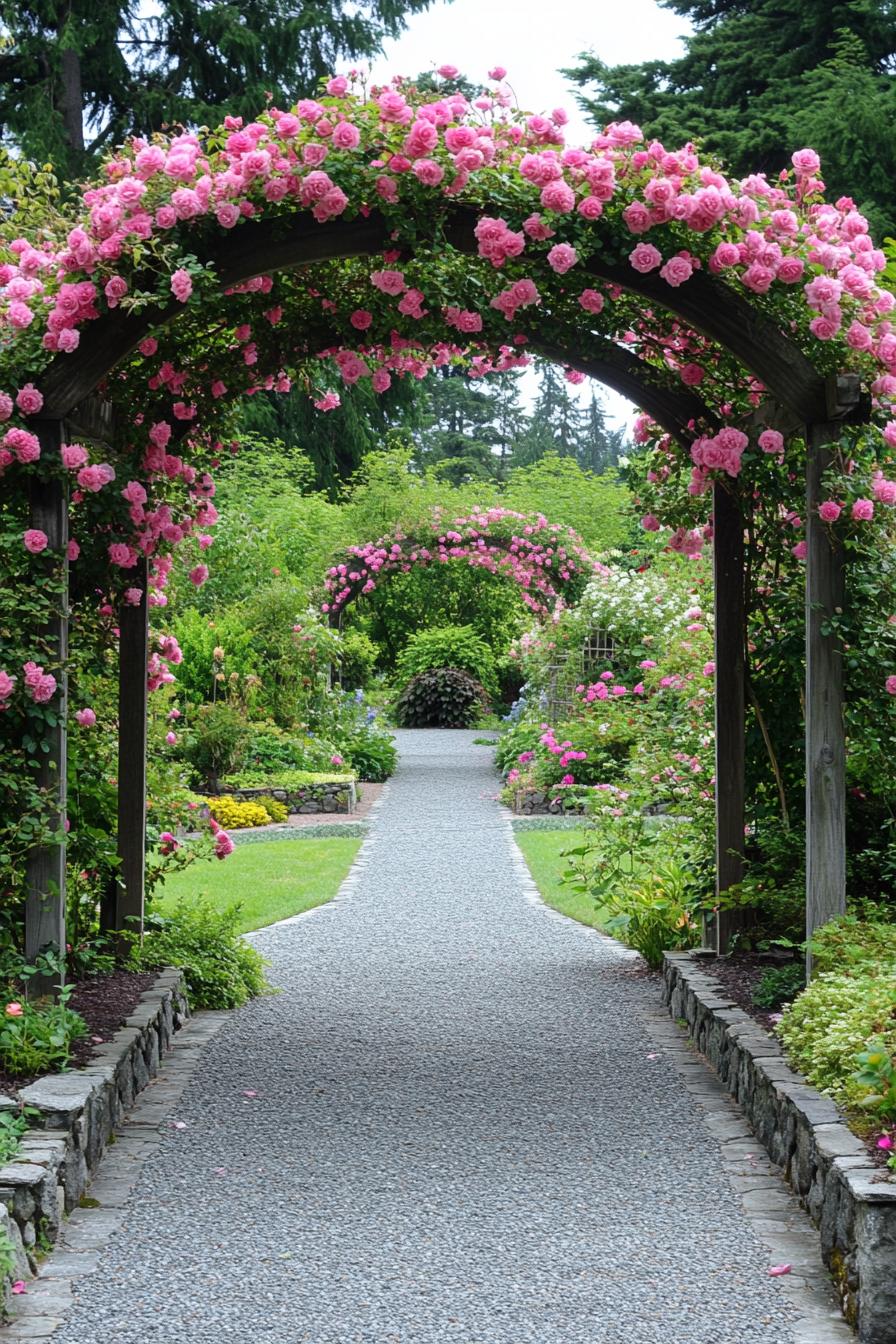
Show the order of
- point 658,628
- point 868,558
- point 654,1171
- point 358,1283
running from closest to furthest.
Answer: point 358,1283, point 654,1171, point 868,558, point 658,628

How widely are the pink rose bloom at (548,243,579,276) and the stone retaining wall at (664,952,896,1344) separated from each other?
227 centimetres

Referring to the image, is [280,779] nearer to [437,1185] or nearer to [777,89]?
[437,1185]

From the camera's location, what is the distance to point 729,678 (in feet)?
17.5

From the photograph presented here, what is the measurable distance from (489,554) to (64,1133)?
13516mm

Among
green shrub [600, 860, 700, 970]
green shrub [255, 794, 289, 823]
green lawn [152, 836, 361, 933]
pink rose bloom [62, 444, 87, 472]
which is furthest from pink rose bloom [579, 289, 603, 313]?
green shrub [255, 794, 289, 823]

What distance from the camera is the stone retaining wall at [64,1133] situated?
2945 millimetres

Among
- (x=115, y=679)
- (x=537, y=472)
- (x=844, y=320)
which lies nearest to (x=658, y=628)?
(x=115, y=679)

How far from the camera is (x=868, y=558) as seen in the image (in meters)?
4.37

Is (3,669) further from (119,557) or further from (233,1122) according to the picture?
(233,1122)

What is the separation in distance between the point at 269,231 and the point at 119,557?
1.25 metres

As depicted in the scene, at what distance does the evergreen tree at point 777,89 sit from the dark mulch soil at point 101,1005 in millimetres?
11569

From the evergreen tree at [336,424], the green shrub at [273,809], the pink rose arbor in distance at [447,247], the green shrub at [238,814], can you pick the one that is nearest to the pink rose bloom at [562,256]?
the pink rose arbor in distance at [447,247]

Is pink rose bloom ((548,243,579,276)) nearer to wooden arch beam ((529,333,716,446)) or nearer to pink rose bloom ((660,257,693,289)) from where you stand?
pink rose bloom ((660,257,693,289))

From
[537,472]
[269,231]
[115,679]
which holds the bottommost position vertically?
[115,679]
